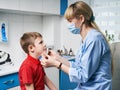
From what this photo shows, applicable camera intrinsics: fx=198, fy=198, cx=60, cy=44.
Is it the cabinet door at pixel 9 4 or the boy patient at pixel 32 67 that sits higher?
the cabinet door at pixel 9 4

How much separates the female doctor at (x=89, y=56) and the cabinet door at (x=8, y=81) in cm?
123

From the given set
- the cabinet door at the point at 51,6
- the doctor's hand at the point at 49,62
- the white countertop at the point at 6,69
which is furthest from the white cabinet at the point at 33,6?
the doctor's hand at the point at 49,62

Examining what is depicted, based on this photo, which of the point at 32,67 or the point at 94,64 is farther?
the point at 32,67

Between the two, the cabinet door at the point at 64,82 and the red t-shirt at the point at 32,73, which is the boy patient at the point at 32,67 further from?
the cabinet door at the point at 64,82

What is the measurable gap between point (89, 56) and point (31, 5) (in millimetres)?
1954

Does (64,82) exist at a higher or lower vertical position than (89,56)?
lower

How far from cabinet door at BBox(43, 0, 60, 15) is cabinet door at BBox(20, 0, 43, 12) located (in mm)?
126

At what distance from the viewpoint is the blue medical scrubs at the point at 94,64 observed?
1.38 metres

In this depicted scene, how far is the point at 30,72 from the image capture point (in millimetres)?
1644

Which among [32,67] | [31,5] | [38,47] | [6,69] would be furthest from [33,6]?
[32,67]

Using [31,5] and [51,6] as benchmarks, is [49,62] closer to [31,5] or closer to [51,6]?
[31,5]

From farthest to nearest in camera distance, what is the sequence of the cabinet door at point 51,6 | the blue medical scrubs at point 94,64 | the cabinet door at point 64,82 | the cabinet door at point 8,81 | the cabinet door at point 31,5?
the cabinet door at point 64,82 → the cabinet door at point 51,6 → the cabinet door at point 31,5 → the cabinet door at point 8,81 → the blue medical scrubs at point 94,64

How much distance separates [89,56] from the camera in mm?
1376

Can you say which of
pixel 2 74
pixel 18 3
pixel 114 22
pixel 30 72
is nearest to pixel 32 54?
pixel 30 72
